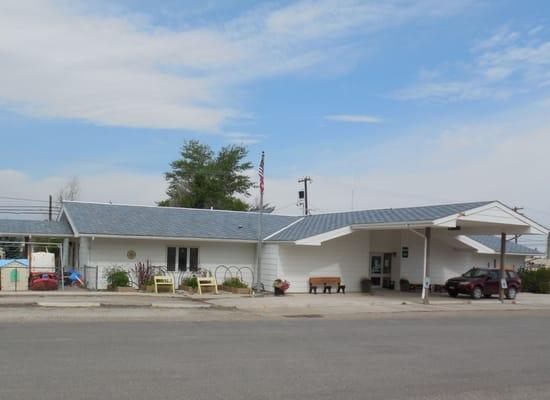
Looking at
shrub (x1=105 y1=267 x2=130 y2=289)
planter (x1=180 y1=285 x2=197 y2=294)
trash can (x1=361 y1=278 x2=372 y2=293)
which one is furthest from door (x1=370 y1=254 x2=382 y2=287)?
shrub (x1=105 y1=267 x2=130 y2=289)

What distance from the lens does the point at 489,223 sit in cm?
2861

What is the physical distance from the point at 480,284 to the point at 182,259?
14.6 meters

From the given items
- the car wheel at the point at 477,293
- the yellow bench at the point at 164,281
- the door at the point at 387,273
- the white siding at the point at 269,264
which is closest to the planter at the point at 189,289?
the yellow bench at the point at 164,281

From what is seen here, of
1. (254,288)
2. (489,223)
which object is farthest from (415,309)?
(254,288)

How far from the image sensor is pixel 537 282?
41.1m

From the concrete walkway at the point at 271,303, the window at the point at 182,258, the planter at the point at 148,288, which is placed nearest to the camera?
the concrete walkway at the point at 271,303

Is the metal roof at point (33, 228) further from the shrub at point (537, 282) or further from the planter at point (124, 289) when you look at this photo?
the shrub at point (537, 282)

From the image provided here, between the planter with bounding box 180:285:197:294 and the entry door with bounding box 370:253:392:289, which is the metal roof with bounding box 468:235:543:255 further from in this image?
the planter with bounding box 180:285:197:294

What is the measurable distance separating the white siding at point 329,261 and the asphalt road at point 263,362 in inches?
557

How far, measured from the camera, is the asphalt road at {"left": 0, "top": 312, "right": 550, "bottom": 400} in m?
8.62

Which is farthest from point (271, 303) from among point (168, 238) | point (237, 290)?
point (168, 238)

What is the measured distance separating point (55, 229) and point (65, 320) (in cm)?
1403

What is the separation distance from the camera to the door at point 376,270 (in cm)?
3553

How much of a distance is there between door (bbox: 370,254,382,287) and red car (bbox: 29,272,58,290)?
16.6m
